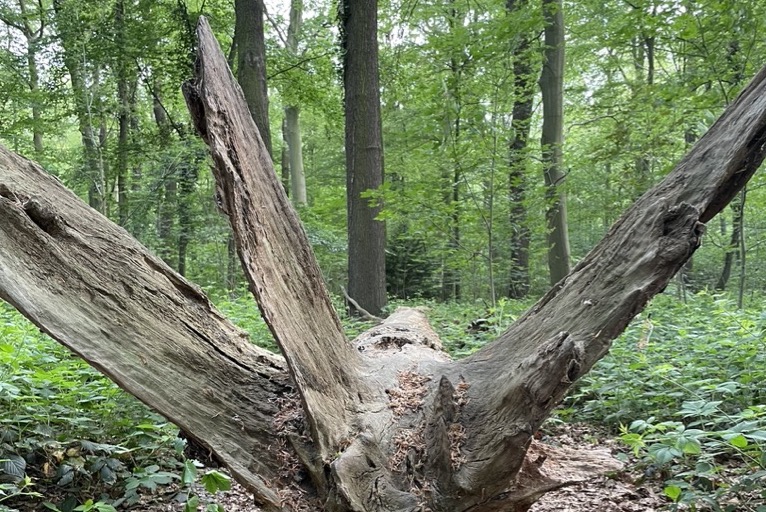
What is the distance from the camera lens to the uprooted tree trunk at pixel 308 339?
1.88m

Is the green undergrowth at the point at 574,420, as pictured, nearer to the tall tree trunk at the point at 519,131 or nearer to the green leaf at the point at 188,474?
the green leaf at the point at 188,474

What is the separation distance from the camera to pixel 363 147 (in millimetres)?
7043

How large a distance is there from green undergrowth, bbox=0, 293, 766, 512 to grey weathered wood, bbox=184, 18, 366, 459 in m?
0.53

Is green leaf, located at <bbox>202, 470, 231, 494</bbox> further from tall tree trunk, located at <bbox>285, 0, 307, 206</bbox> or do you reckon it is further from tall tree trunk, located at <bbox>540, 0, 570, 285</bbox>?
tall tree trunk, located at <bbox>285, 0, 307, 206</bbox>

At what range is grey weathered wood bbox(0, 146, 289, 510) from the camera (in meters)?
1.96

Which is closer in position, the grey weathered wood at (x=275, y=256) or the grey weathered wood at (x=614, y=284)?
the grey weathered wood at (x=614, y=284)

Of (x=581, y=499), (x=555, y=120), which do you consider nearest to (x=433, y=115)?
(x=555, y=120)

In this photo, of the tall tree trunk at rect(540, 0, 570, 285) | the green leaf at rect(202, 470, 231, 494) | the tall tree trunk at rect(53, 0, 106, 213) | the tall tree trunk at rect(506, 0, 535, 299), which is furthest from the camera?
the tall tree trunk at rect(53, 0, 106, 213)

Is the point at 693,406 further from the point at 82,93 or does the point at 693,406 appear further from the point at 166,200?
the point at 82,93

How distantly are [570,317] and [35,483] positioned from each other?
2.56 m

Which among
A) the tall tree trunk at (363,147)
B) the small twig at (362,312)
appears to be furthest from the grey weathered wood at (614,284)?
the tall tree trunk at (363,147)

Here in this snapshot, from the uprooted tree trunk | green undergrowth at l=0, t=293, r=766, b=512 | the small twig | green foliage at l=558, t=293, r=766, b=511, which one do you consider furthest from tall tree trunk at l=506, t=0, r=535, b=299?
the uprooted tree trunk

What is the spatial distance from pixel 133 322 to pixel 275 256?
673 mm

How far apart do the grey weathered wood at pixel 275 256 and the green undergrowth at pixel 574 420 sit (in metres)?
0.53
